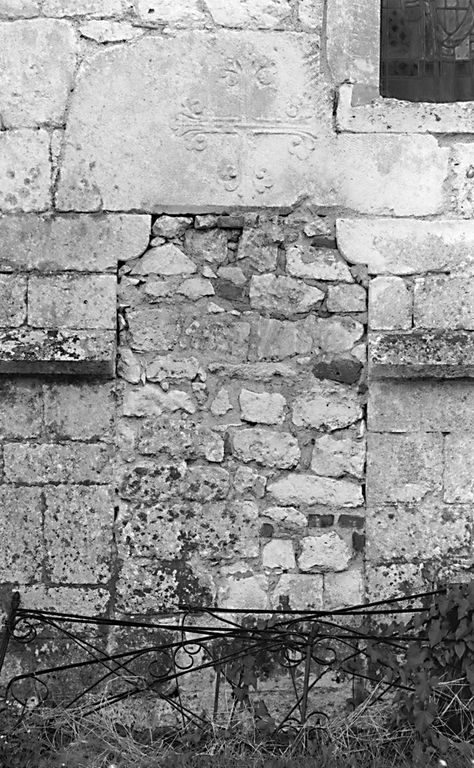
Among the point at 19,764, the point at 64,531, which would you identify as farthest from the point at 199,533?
the point at 19,764

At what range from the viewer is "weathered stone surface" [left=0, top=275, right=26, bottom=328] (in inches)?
146

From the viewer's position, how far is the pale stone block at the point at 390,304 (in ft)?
12.3

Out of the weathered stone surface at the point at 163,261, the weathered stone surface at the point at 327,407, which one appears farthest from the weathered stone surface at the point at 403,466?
the weathered stone surface at the point at 163,261

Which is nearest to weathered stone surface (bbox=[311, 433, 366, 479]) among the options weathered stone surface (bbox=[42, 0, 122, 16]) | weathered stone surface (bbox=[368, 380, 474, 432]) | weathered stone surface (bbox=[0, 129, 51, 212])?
weathered stone surface (bbox=[368, 380, 474, 432])

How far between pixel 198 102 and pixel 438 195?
42.8 inches

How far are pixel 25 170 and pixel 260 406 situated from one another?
A: 1400 mm

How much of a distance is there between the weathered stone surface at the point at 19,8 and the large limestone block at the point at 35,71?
34 mm

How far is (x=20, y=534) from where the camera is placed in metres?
3.75

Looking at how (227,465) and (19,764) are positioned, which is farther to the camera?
(227,465)

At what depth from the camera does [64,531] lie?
3.75 m

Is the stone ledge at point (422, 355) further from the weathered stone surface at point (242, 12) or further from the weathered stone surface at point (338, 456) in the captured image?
the weathered stone surface at point (242, 12)

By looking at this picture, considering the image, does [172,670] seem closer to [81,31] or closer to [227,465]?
[227,465]

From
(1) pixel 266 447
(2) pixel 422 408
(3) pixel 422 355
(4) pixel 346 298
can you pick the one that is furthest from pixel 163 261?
(2) pixel 422 408

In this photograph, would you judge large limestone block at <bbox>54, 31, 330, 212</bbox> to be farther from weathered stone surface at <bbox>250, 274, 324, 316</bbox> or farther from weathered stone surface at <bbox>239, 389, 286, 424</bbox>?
weathered stone surface at <bbox>239, 389, 286, 424</bbox>
